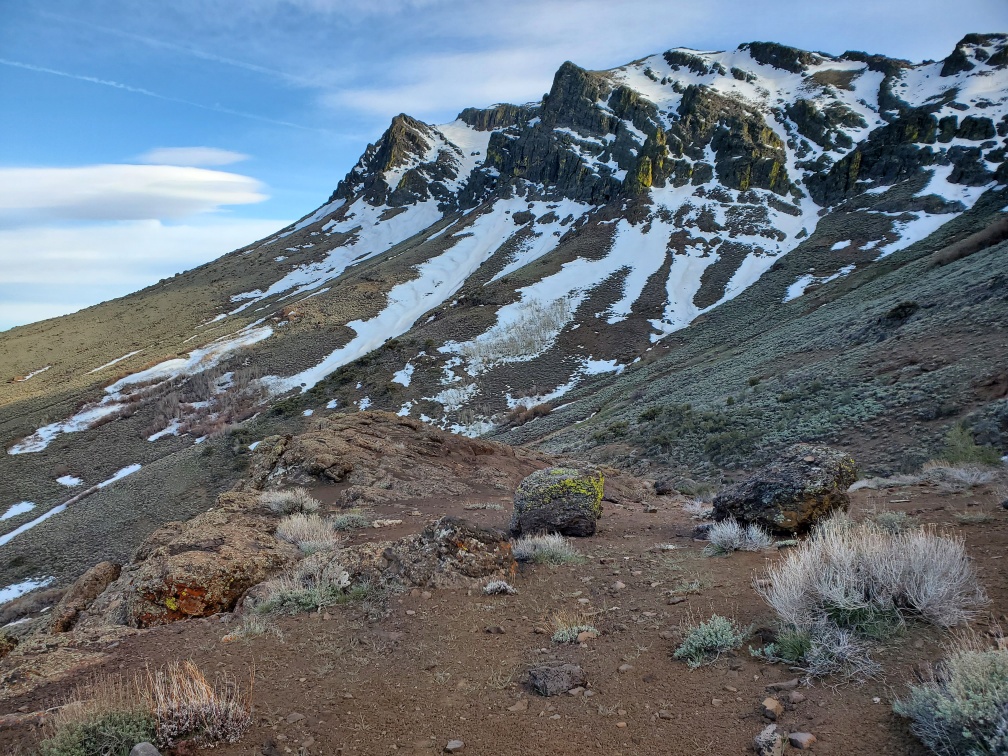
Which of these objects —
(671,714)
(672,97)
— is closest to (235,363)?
(671,714)

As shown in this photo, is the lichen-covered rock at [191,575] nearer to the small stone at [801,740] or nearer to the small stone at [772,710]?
the small stone at [772,710]

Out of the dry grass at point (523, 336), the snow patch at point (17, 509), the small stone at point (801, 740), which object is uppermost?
the dry grass at point (523, 336)

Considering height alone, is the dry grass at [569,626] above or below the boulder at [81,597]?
below

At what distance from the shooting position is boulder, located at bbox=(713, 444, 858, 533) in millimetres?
6934

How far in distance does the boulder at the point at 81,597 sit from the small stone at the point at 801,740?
813 cm

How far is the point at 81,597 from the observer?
755cm

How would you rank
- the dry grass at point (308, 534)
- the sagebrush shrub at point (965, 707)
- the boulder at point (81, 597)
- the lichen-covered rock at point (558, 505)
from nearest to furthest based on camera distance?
1. the sagebrush shrub at point (965, 707)
2. the boulder at point (81, 597)
3. the dry grass at point (308, 534)
4. the lichen-covered rock at point (558, 505)

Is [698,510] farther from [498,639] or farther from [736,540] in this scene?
[498,639]

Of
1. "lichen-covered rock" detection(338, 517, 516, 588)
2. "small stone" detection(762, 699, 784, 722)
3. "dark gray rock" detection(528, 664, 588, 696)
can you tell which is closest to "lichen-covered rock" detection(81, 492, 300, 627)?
"lichen-covered rock" detection(338, 517, 516, 588)

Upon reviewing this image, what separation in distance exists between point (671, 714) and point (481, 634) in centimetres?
193

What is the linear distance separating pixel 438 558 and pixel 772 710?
3.66 m

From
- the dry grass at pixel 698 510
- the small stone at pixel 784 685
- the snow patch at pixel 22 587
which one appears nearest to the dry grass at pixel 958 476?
the dry grass at pixel 698 510

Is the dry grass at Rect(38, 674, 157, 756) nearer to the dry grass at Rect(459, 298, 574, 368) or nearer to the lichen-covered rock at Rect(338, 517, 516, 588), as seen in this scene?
the lichen-covered rock at Rect(338, 517, 516, 588)

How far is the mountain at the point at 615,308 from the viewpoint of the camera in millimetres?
19250
